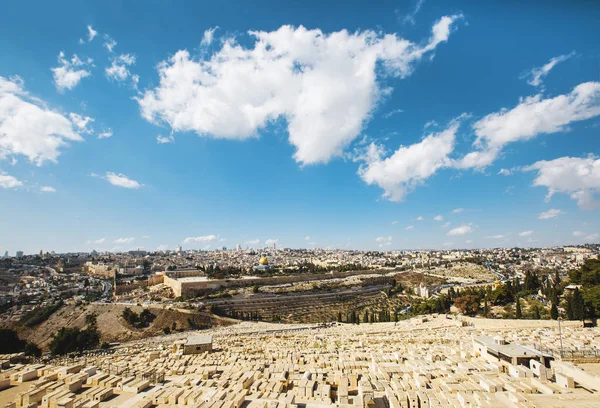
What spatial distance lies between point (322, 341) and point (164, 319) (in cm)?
1900

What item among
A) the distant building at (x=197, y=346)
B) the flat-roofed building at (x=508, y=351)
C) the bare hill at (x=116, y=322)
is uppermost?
the flat-roofed building at (x=508, y=351)

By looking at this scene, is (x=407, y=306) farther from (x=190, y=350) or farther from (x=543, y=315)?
(x=190, y=350)

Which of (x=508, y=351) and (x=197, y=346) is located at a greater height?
(x=508, y=351)

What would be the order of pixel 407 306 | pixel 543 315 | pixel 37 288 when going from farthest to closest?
1. pixel 37 288
2. pixel 407 306
3. pixel 543 315

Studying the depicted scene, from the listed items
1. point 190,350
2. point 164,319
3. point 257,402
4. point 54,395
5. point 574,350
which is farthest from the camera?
point 164,319

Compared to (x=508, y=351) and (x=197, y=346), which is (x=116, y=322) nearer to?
(x=197, y=346)

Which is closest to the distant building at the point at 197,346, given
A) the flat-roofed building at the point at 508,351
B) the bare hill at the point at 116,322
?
the bare hill at the point at 116,322

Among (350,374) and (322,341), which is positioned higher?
(350,374)

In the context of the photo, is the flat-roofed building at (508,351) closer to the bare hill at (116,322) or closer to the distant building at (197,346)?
the distant building at (197,346)

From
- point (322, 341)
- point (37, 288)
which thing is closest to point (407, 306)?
point (322, 341)

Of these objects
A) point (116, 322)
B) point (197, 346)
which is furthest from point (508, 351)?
point (116, 322)

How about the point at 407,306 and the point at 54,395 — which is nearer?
the point at 54,395

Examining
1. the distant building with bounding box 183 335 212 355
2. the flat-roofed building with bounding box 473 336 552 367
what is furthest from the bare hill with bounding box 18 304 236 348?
the flat-roofed building with bounding box 473 336 552 367

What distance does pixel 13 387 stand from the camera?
44.8 ft
